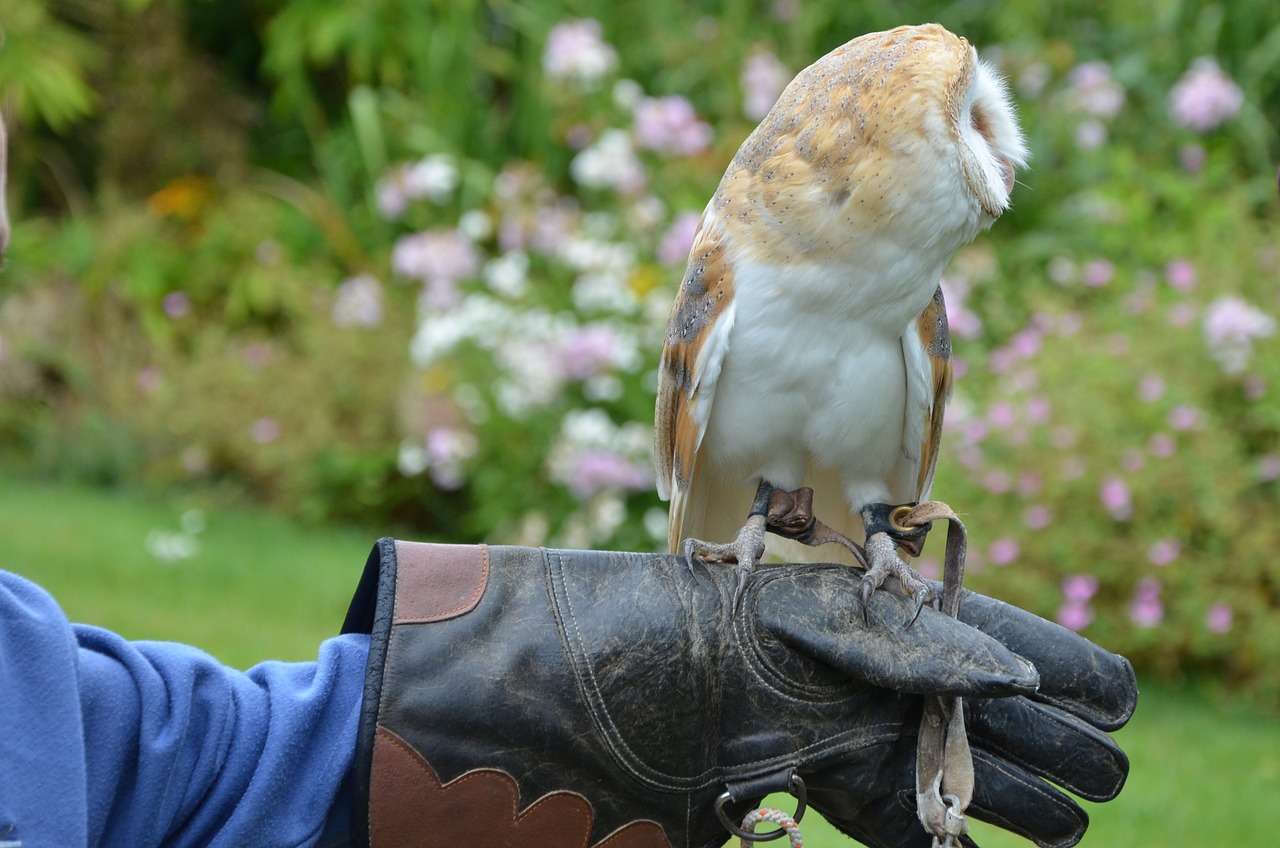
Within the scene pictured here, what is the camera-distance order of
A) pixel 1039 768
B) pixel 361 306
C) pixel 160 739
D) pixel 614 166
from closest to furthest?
pixel 160 739
pixel 1039 768
pixel 614 166
pixel 361 306

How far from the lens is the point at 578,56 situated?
580cm

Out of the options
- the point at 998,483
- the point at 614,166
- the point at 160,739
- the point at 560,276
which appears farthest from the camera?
the point at 560,276

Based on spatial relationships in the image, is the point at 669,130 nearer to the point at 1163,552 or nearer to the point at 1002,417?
the point at 1002,417

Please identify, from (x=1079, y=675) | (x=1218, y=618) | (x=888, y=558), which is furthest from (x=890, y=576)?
(x=1218, y=618)

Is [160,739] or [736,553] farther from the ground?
[736,553]

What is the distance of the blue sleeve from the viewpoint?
136 centimetres

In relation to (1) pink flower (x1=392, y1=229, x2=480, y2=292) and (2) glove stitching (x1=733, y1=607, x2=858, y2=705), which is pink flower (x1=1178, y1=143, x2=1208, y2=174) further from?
(2) glove stitching (x1=733, y1=607, x2=858, y2=705)

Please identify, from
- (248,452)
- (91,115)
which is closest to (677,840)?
(248,452)

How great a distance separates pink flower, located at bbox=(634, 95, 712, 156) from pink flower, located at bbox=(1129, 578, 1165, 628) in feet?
8.21

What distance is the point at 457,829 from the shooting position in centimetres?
167

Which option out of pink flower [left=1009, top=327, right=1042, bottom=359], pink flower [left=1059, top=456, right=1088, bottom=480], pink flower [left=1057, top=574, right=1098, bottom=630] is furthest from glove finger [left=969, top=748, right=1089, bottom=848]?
pink flower [left=1009, top=327, right=1042, bottom=359]

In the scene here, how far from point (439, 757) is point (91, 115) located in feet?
26.4

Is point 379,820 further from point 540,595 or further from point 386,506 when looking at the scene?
point 386,506

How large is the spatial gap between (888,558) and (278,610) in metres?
3.53
